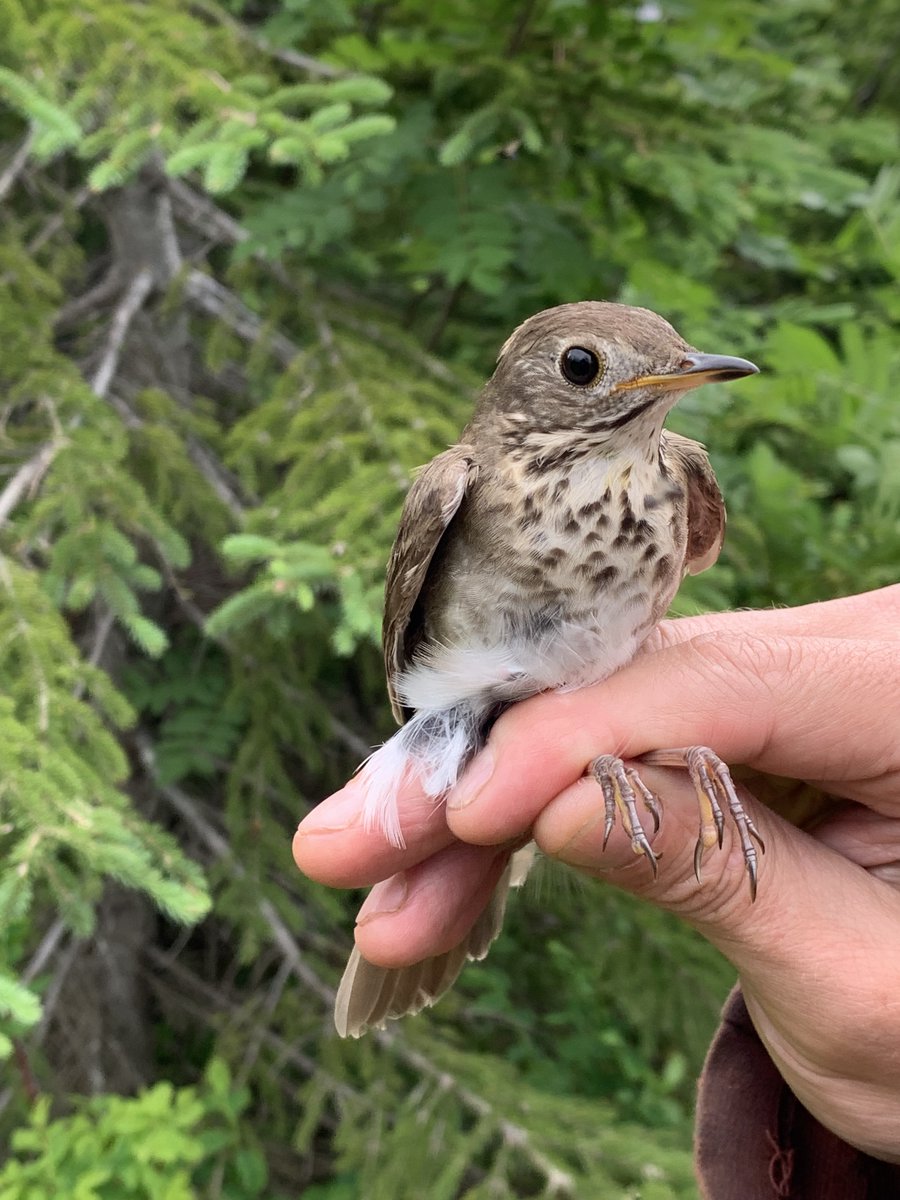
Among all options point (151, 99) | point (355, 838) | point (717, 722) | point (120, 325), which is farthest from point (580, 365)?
point (120, 325)

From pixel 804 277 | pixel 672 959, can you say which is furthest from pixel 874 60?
pixel 672 959

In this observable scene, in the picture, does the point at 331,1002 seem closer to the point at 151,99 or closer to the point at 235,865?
the point at 235,865

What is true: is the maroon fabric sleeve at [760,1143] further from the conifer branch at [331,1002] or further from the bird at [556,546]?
the conifer branch at [331,1002]

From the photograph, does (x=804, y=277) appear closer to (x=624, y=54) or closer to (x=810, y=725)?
(x=624, y=54)

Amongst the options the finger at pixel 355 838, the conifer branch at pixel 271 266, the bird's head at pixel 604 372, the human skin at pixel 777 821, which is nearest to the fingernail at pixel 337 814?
the finger at pixel 355 838

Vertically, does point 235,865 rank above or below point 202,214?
below

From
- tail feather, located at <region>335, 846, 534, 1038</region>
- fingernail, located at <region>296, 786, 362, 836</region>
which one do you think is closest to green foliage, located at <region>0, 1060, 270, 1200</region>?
tail feather, located at <region>335, 846, 534, 1038</region>

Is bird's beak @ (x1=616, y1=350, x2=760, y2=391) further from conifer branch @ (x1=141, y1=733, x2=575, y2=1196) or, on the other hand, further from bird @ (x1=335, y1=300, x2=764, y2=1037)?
conifer branch @ (x1=141, y1=733, x2=575, y2=1196)
